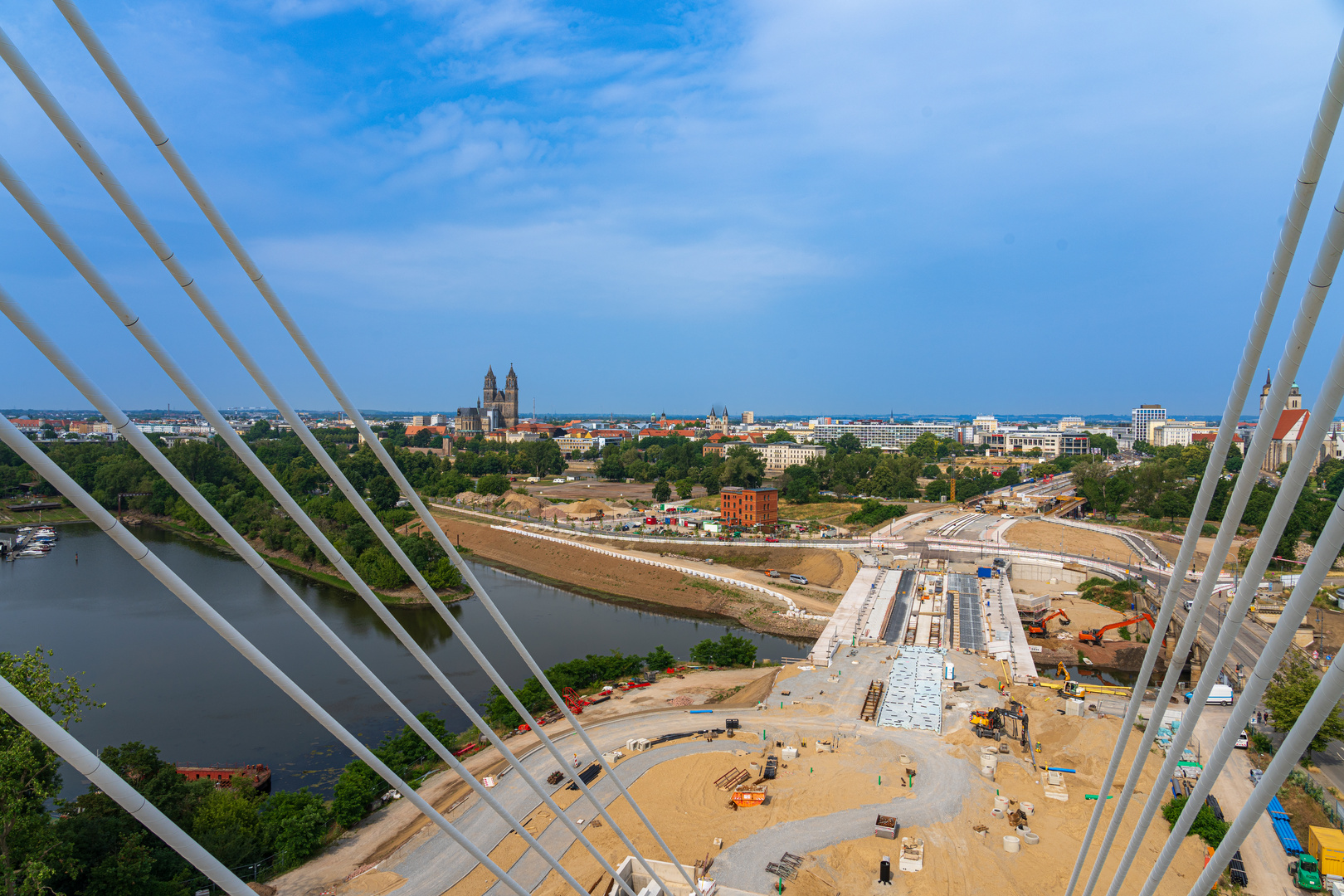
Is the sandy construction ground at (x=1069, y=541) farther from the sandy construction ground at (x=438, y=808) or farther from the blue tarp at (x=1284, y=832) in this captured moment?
the blue tarp at (x=1284, y=832)

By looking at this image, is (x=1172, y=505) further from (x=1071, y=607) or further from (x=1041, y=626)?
(x=1041, y=626)

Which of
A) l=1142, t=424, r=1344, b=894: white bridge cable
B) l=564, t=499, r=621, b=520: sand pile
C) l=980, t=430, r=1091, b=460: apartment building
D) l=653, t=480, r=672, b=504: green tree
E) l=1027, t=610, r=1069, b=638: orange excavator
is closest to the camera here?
l=1142, t=424, r=1344, b=894: white bridge cable

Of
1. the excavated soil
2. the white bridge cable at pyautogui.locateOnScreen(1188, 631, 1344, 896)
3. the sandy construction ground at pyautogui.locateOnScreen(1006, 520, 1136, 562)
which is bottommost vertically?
the excavated soil

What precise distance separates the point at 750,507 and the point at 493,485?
29.4m

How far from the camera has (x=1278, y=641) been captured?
4.31m

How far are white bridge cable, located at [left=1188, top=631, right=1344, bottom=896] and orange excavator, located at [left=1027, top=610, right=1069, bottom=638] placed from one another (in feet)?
94.1

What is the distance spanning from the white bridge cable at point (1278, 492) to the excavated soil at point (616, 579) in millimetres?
27307

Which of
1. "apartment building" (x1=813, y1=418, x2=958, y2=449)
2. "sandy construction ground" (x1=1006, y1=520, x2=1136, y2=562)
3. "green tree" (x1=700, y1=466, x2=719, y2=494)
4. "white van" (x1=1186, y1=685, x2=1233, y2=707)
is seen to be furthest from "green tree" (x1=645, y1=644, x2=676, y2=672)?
"apartment building" (x1=813, y1=418, x2=958, y2=449)

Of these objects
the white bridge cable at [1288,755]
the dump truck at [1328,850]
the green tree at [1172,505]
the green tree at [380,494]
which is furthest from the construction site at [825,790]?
the green tree at [380,494]

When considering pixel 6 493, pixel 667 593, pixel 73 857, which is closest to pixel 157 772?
pixel 73 857

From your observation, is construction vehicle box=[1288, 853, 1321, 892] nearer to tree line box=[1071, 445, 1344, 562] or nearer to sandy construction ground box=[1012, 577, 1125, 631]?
sandy construction ground box=[1012, 577, 1125, 631]

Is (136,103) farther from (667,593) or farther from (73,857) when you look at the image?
(667,593)

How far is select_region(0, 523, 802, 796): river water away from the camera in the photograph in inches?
821

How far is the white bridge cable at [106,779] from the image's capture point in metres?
3.21
